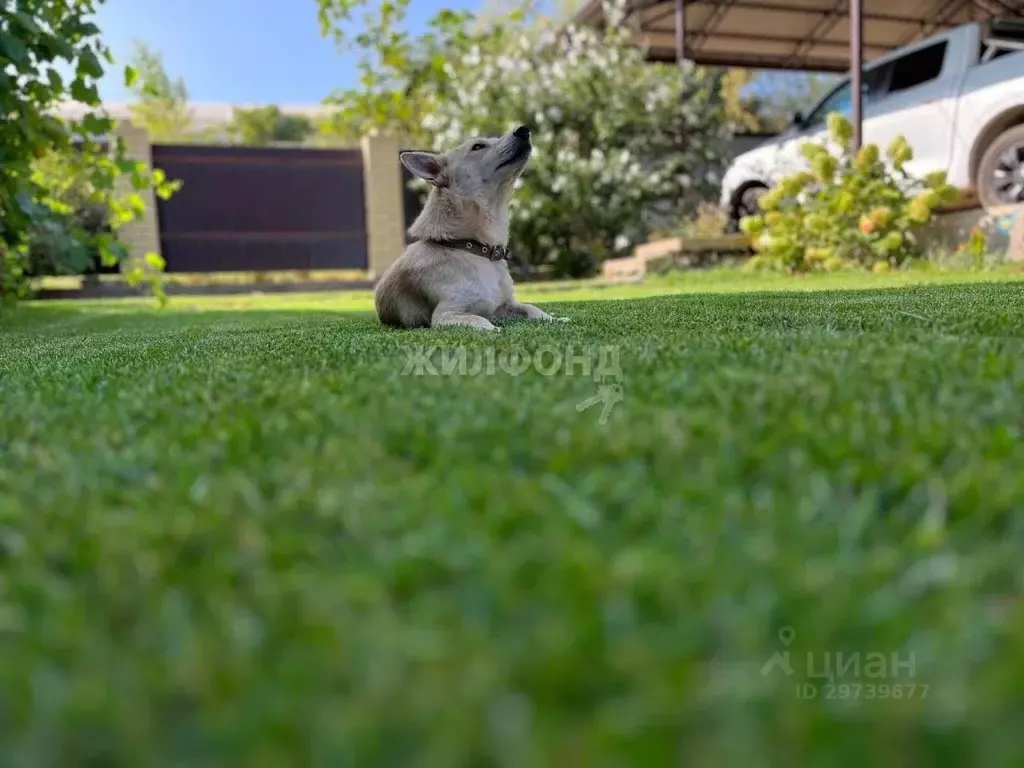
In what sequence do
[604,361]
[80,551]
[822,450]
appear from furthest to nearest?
[604,361] < [822,450] < [80,551]

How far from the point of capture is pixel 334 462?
998 mm

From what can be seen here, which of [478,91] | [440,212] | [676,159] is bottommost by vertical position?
[440,212]

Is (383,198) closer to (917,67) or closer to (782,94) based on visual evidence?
(917,67)

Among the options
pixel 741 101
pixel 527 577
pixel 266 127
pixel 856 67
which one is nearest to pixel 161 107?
pixel 266 127

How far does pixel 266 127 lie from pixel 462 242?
81.9 ft

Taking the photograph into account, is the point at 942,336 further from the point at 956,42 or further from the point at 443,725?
the point at 956,42

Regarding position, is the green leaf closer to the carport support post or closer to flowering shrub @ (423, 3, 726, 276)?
the carport support post

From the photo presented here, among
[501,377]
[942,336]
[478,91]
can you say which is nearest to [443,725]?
[501,377]

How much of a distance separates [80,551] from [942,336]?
1.86 metres

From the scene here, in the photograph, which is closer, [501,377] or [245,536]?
[245,536]

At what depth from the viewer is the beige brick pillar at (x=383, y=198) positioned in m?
14.7

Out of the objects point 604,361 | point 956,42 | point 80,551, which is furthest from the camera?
point 956,42

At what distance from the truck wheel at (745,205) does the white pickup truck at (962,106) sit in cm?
201

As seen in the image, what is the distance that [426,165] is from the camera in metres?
3.97
